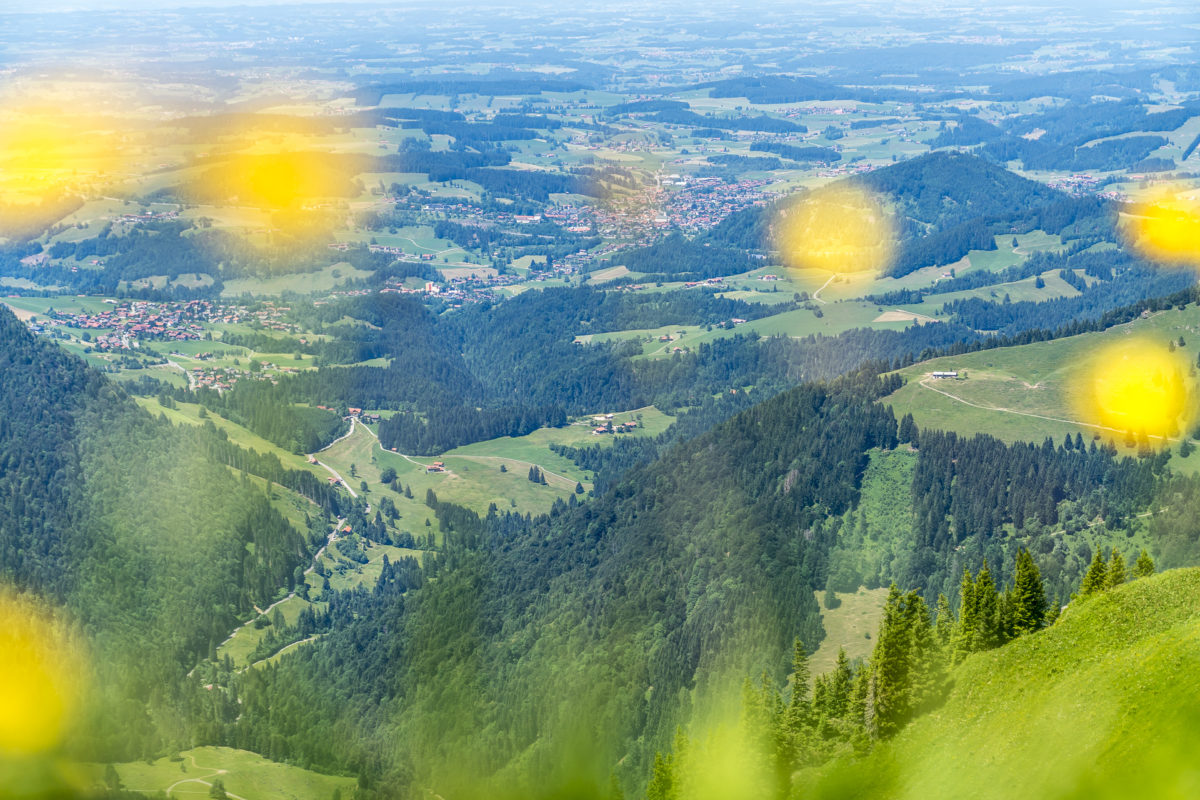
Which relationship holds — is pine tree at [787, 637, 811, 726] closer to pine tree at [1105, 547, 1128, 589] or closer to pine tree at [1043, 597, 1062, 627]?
pine tree at [1043, 597, 1062, 627]

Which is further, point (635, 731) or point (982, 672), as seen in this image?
point (635, 731)

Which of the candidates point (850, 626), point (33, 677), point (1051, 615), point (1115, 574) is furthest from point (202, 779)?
point (1115, 574)

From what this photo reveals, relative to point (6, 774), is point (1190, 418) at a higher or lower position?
higher

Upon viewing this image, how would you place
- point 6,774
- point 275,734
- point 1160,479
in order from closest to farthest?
point 6,774 < point 275,734 < point 1160,479

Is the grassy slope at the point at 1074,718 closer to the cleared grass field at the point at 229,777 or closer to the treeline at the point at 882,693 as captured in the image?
the treeline at the point at 882,693

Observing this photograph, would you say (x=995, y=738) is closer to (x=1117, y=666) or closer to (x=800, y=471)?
(x=1117, y=666)

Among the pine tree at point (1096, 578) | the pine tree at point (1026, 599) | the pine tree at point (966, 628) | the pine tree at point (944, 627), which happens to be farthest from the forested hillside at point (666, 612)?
the pine tree at point (1026, 599)

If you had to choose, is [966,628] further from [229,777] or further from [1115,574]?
→ [229,777]

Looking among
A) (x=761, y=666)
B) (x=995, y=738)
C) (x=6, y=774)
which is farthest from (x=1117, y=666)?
(x=6, y=774)
